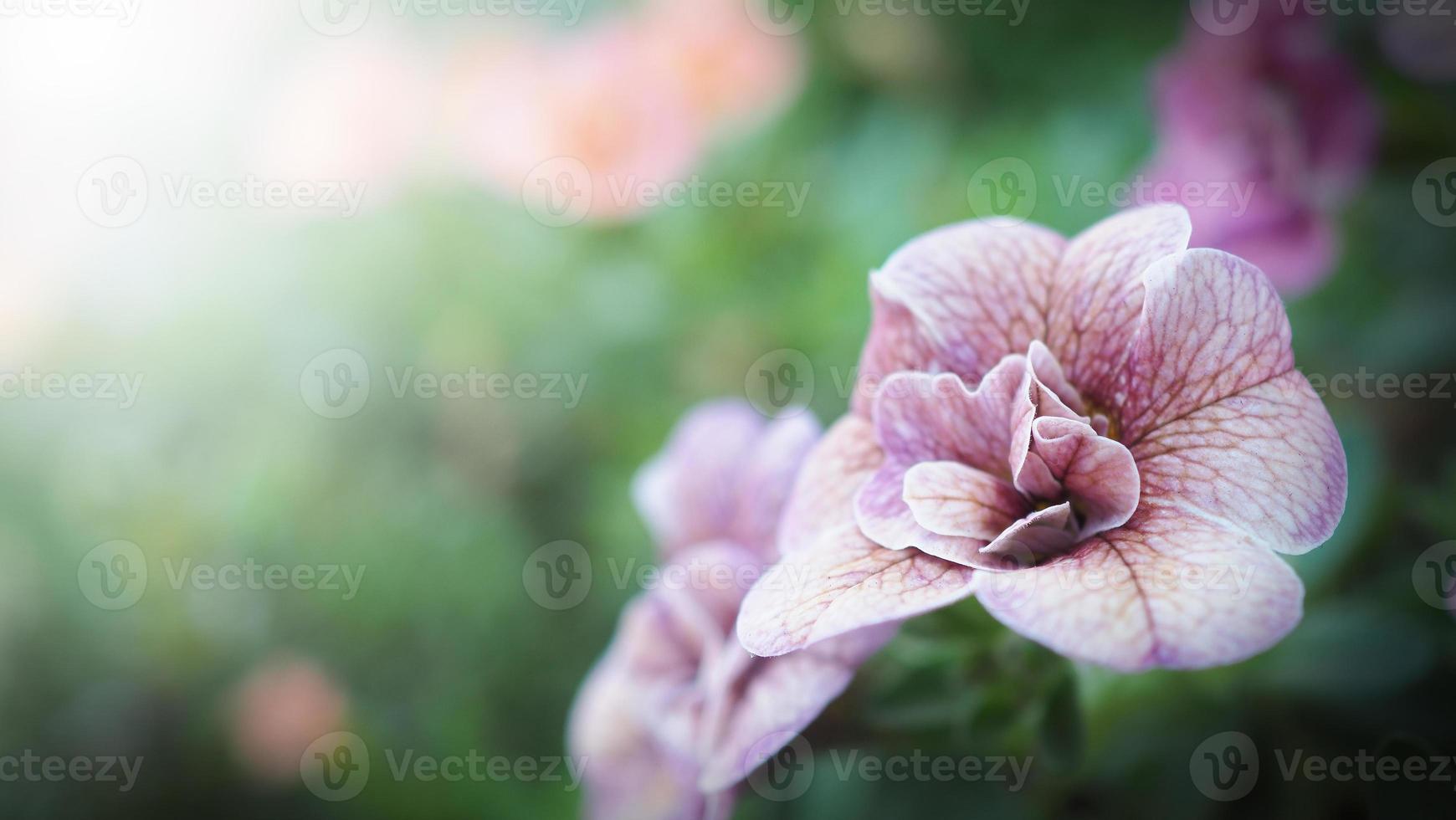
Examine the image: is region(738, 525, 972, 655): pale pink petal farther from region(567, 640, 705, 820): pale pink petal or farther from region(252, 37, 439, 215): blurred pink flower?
region(252, 37, 439, 215): blurred pink flower

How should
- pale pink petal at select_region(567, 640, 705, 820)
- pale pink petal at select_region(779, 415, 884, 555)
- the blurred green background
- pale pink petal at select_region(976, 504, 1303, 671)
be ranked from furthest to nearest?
the blurred green background < pale pink petal at select_region(567, 640, 705, 820) < pale pink petal at select_region(779, 415, 884, 555) < pale pink petal at select_region(976, 504, 1303, 671)

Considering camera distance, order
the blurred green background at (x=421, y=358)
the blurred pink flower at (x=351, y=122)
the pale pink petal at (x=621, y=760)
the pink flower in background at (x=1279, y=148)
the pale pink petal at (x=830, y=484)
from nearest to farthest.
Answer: the pale pink petal at (x=830, y=484) < the pale pink petal at (x=621, y=760) < the pink flower in background at (x=1279, y=148) < the blurred green background at (x=421, y=358) < the blurred pink flower at (x=351, y=122)

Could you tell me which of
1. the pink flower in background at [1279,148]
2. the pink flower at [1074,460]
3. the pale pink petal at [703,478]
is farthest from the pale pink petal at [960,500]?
the pink flower in background at [1279,148]

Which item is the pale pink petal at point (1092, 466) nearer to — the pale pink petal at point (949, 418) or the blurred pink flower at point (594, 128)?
the pale pink petal at point (949, 418)

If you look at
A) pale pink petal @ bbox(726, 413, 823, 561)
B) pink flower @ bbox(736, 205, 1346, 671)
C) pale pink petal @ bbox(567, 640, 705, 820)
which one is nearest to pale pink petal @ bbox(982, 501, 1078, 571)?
pink flower @ bbox(736, 205, 1346, 671)

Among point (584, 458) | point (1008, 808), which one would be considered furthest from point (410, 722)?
point (1008, 808)
